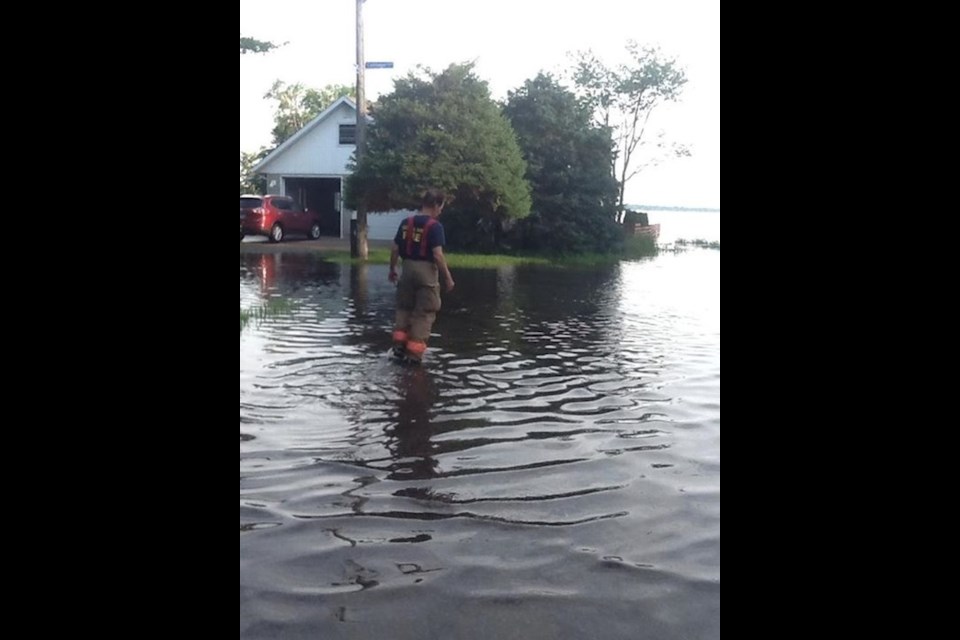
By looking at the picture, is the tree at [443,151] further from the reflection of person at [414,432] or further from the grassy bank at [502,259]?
the reflection of person at [414,432]

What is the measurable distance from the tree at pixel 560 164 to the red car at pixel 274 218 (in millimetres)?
6765

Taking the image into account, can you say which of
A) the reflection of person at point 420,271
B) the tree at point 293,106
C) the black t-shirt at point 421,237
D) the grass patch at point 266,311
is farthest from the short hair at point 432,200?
the tree at point 293,106

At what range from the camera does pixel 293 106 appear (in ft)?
136

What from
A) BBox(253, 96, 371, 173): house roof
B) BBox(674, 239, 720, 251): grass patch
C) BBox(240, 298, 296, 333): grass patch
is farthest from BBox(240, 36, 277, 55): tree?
BBox(674, 239, 720, 251): grass patch

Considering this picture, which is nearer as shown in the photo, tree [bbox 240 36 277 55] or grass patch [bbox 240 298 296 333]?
grass patch [bbox 240 298 296 333]

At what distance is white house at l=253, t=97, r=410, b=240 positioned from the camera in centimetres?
2850

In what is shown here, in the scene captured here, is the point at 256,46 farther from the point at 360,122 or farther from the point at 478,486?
the point at 478,486

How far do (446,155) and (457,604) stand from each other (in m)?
17.0

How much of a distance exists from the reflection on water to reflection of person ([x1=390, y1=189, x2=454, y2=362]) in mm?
402

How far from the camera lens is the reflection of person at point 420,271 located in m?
8.62

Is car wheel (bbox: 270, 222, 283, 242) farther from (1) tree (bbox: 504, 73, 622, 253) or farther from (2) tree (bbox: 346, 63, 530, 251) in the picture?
(1) tree (bbox: 504, 73, 622, 253)
